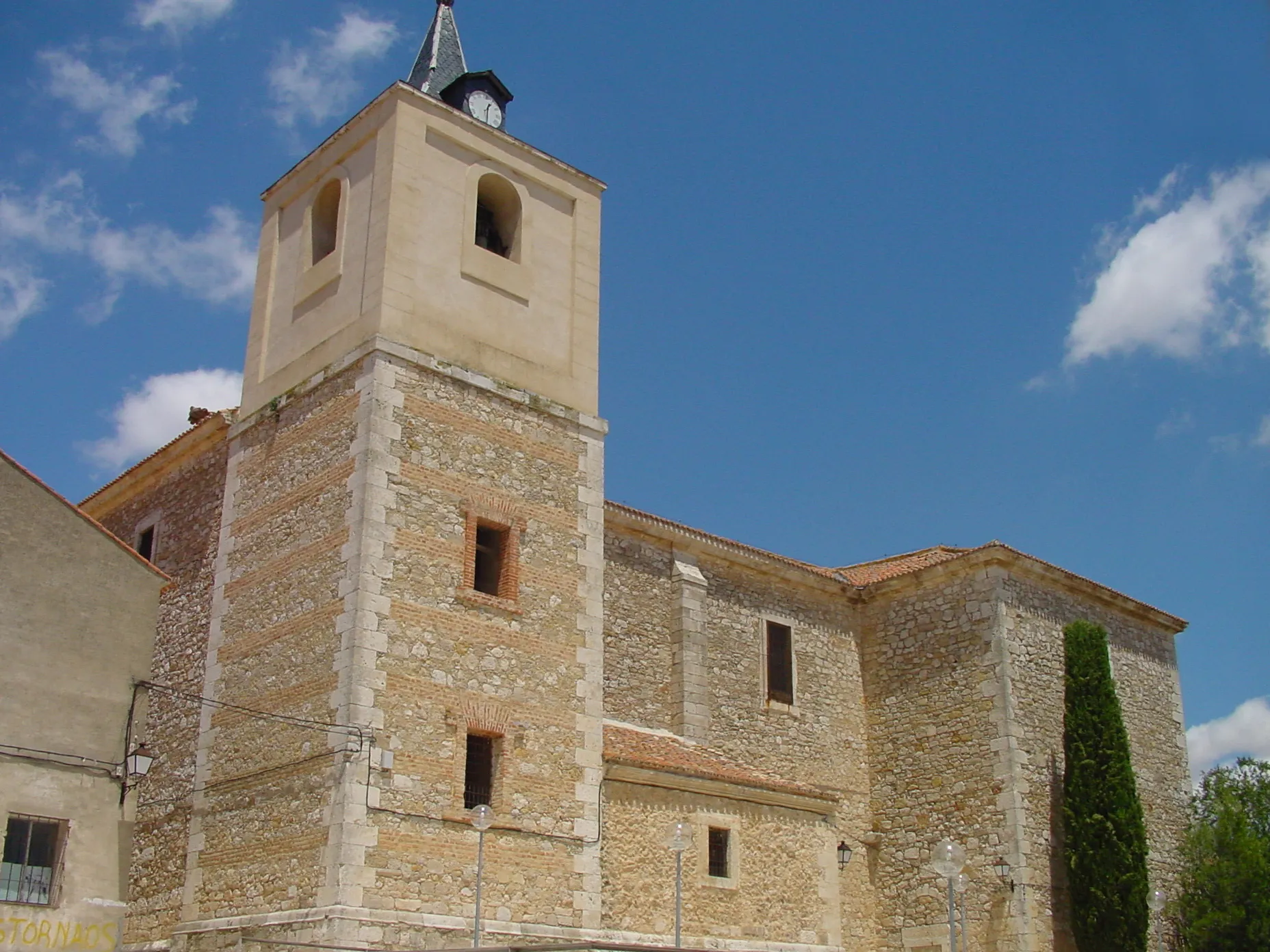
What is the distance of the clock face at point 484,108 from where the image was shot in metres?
19.0

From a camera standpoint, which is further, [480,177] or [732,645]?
[732,645]

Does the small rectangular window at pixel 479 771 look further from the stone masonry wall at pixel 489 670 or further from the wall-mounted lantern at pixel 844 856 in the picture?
the wall-mounted lantern at pixel 844 856

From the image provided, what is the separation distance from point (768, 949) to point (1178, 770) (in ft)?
31.0

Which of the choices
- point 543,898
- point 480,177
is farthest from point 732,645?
point 480,177

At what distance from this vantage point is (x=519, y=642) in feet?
52.9

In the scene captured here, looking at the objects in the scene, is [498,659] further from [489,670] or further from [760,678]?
[760,678]

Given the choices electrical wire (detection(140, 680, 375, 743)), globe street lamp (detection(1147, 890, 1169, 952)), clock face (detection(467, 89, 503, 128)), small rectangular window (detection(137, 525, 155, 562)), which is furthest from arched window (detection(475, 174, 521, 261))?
globe street lamp (detection(1147, 890, 1169, 952))

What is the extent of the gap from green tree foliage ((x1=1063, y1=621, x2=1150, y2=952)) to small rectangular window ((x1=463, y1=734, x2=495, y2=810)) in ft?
29.4

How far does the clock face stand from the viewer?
19.0 m

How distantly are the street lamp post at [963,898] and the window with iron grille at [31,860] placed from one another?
10.8 m

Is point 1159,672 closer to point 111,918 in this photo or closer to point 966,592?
point 966,592

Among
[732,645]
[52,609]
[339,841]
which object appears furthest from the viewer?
[732,645]

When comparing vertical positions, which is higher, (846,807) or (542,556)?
(542,556)

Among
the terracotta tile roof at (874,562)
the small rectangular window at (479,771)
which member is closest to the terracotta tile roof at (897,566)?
the terracotta tile roof at (874,562)
